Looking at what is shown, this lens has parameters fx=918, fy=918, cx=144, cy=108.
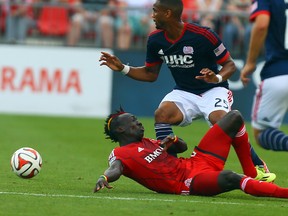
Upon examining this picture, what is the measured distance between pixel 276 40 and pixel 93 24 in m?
11.5

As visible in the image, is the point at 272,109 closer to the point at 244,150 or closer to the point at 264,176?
the point at 264,176

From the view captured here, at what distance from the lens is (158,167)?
9.21m

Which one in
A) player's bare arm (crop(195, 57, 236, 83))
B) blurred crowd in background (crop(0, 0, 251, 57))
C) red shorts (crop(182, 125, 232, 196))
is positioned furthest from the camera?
blurred crowd in background (crop(0, 0, 251, 57))

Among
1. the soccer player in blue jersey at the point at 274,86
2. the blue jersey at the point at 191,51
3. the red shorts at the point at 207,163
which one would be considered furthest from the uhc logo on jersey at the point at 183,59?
the red shorts at the point at 207,163

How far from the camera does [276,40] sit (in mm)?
10844

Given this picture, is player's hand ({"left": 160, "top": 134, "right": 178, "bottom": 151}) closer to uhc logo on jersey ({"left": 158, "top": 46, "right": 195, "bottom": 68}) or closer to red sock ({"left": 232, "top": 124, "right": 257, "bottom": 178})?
red sock ({"left": 232, "top": 124, "right": 257, "bottom": 178})

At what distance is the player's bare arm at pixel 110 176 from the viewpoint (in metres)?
8.73

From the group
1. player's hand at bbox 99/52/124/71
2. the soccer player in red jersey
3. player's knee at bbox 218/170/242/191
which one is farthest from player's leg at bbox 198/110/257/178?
player's hand at bbox 99/52/124/71

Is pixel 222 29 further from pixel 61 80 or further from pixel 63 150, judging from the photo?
pixel 63 150

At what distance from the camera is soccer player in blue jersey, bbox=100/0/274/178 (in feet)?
34.0

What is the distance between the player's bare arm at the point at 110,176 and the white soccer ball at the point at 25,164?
1387 mm

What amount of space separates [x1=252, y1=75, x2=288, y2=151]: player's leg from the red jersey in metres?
1.71

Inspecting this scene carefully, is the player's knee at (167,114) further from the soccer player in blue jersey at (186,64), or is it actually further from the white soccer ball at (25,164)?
the white soccer ball at (25,164)

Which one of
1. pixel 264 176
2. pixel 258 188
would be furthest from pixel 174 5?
pixel 258 188
